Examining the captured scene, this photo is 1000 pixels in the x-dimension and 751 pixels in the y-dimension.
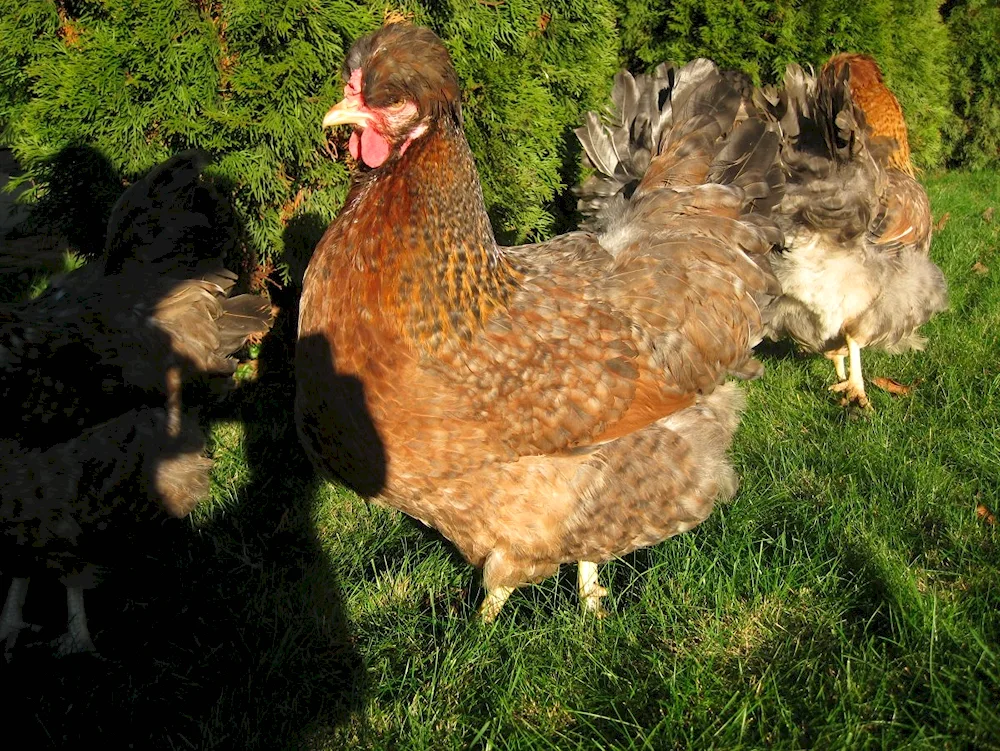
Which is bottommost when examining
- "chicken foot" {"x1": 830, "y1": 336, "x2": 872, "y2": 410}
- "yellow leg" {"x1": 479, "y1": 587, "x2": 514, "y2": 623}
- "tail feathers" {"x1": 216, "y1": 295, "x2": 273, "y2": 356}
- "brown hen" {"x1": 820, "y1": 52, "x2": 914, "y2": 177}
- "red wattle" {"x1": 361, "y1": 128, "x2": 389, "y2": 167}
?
"chicken foot" {"x1": 830, "y1": 336, "x2": 872, "y2": 410}

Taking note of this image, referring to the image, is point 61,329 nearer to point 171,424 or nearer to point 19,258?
point 171,424

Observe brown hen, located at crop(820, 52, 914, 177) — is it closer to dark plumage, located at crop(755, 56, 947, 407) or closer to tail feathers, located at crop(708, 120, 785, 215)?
dark plumage, located at crop(755, 56, 947, 407)

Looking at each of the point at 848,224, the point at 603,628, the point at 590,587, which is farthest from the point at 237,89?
the point at 848,224

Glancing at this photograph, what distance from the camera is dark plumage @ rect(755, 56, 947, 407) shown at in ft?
11.4

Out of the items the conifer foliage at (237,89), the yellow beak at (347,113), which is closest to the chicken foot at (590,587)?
the yellow beak at (347,113)

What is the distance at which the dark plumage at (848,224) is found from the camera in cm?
346

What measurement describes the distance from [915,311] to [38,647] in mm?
4353

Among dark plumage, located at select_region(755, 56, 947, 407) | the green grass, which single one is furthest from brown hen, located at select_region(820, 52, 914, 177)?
the green grass

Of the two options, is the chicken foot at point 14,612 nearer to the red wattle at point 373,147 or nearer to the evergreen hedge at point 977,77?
the red wattle at point 373,147

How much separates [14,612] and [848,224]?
13.5ft

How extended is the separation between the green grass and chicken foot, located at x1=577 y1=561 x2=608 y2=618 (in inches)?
2.7

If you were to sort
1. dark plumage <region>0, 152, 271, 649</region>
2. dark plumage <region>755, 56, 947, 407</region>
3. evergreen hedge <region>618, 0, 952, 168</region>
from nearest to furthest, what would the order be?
dark plumage <region>0, 152, 271, 649</region> → dark plumage <region>755, 56, 947, 407</region> → evergreen hedge <region>618, 0, 952, 168</region>

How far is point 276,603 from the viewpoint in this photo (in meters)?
2.56

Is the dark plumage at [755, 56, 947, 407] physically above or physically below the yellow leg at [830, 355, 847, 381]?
above
